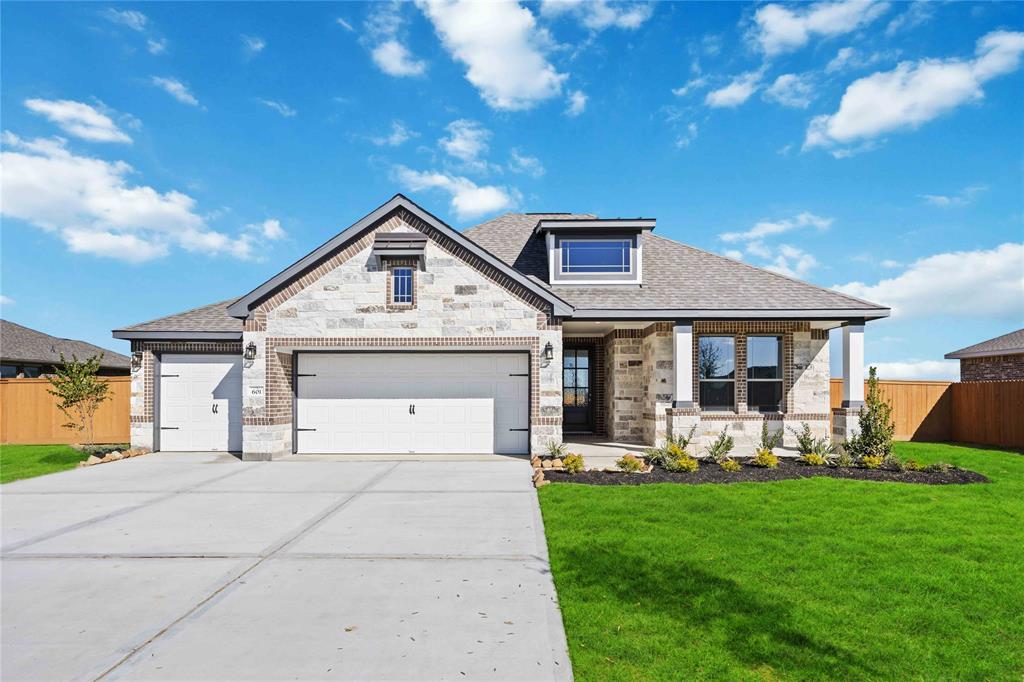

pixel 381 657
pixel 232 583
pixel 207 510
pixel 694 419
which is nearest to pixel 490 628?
pixel 381 657

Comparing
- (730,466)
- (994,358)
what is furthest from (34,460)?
(994,358)

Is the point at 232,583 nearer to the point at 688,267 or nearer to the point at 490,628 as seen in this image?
the point at 490,628

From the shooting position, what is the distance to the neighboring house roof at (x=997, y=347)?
19.5 m

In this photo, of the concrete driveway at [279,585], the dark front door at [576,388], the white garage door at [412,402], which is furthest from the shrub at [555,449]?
the dark front door at [576,388]

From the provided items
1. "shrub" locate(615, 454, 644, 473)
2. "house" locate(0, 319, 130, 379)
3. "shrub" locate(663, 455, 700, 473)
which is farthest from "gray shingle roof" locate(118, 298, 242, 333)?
"shrub" locate(663, 455, 700, 473)

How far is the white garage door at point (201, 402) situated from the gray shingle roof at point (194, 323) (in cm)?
71

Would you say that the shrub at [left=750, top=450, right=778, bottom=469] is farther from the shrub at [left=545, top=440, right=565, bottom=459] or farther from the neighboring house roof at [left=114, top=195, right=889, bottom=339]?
the shrub at [left=545, top=440, right=565, bottom=459]

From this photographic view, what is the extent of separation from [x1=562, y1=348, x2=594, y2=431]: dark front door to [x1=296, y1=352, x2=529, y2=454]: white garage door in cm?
399

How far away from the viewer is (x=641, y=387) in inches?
594

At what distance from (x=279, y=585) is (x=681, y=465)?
767cm

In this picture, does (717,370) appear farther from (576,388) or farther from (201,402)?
(201,402)

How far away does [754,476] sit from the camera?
10281mm

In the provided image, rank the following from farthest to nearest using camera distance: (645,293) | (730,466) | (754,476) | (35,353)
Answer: (35,353) < (645,293) < (730,466) < (754,476)

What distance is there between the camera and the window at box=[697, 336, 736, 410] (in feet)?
46.8
